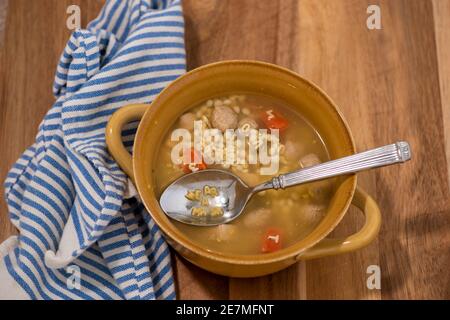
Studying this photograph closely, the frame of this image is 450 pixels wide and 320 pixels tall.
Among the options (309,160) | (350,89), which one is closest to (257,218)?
(309,160)

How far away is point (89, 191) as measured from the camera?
1011mm

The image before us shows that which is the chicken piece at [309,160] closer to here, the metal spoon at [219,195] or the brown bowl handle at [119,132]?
the metal spoon at [219,195]

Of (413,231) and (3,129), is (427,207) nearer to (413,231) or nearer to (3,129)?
(413,231)

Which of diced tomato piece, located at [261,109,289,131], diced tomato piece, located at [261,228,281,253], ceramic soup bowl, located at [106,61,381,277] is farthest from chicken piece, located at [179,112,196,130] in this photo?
diced tomato piece, located at [261,228,281,253]

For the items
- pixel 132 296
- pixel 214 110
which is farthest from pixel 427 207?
pixel 132 296

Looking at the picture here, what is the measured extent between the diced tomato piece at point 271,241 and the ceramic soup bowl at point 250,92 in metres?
0.04

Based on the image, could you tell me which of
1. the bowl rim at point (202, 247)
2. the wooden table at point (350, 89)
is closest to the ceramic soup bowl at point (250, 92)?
the bowl rim at point (202, 247)

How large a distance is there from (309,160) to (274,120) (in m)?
0.11

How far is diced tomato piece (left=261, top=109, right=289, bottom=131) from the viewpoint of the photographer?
3.51 ft

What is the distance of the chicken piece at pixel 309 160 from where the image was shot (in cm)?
102

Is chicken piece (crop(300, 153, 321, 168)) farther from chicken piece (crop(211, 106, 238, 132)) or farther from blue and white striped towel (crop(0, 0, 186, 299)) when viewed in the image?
blue and white striped towel (crop(0, 0, 186, 299))

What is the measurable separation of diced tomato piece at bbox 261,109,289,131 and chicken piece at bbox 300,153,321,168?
8cm

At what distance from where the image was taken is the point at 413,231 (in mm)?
1080

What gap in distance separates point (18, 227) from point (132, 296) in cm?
28
